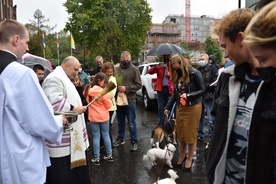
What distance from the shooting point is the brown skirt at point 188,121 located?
15.7 feet

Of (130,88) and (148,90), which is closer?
(130,88)

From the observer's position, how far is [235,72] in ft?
5.55

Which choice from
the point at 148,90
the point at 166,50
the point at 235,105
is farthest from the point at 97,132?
the point at 148,90

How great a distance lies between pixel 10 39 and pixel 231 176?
2.08m

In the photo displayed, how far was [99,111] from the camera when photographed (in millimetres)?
5312

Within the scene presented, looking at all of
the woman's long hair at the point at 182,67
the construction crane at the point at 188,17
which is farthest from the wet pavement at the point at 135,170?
the construction crane at the point at 188,17

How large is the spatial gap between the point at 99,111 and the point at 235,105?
3.91 m

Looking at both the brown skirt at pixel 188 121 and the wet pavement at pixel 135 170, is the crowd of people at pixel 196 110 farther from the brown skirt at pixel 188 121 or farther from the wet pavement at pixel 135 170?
the wet pavement at pixel 135 170

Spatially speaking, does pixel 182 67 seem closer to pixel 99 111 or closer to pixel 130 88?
pixel 99 111

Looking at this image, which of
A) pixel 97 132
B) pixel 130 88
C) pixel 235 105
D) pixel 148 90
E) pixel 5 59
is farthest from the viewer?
pixel 148 90

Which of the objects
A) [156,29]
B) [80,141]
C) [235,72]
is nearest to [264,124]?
[235,72]

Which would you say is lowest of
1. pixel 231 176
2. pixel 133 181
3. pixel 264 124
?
pixel 133 181

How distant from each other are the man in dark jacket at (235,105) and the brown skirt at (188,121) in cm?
305

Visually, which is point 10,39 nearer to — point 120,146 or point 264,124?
point 264,124
